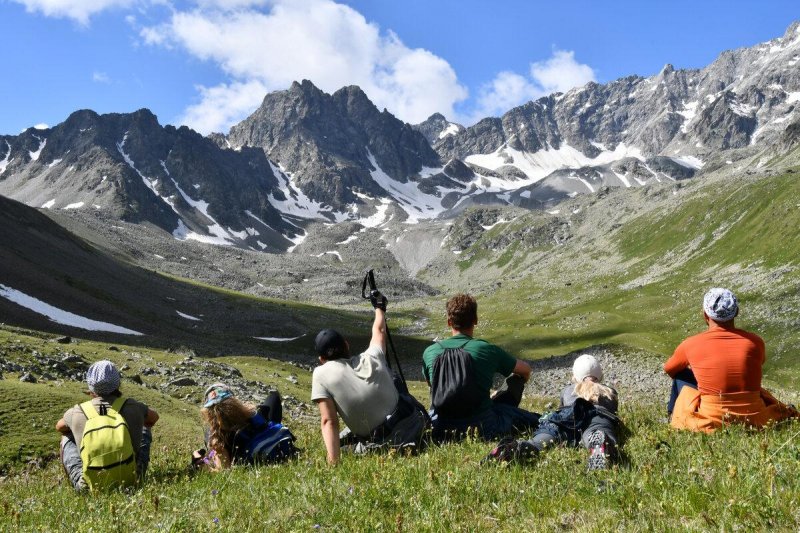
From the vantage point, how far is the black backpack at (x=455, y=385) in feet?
30.8

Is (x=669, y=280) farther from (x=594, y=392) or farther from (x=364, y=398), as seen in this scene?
(x=364, y=398)

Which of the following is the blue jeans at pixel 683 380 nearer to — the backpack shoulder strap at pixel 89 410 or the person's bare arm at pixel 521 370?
the person's bare arm at pixel 521 370

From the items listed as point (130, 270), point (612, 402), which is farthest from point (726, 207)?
point (612, 402)

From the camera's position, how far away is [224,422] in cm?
958

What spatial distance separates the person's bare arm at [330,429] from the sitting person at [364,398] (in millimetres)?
16

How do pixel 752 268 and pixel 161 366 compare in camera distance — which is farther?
pixel 752 268

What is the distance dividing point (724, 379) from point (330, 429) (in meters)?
6.12

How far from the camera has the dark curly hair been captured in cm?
970

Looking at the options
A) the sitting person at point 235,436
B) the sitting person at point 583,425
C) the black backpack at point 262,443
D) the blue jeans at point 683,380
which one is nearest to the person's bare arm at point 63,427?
the sitting person at point 235,436

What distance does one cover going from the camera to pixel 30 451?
1503cm

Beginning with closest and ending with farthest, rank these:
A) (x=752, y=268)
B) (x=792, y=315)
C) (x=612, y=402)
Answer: (x=612, y=402) < (x=792, y=315) < (x=752, y=268)

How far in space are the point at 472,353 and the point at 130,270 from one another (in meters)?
122

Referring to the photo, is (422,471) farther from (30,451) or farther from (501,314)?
(501,314)

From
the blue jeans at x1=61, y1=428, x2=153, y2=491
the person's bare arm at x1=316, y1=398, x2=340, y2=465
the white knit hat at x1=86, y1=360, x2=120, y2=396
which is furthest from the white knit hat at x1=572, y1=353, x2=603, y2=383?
the white knit hat at x1=86, y1=360, x2=120, y2=396
